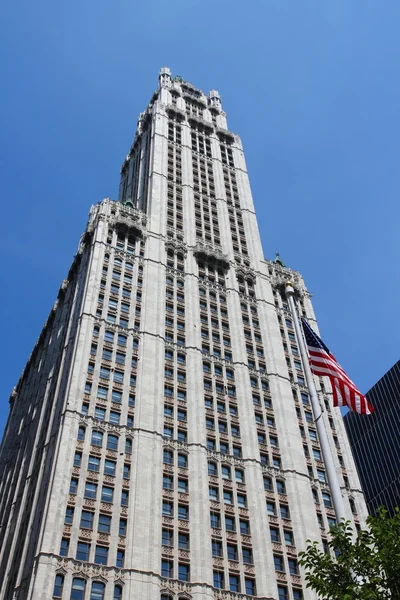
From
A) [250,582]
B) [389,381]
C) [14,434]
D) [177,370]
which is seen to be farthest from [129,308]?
[389,381]

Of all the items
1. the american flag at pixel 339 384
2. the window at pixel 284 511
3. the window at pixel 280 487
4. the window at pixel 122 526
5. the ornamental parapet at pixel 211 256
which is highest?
the ornamental parapet at pixel 211 256

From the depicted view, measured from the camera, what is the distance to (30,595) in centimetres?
4853

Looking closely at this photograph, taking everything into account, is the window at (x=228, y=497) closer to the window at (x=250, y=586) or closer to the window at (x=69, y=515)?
the window at (x=250, y=586)

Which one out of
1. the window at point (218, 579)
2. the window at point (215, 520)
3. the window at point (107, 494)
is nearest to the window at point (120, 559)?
the window at point (107, 494)

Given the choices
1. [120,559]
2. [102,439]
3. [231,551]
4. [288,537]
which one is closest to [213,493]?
[231,551]

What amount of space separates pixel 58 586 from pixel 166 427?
2088 cm

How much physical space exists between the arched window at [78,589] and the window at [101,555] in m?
2.24

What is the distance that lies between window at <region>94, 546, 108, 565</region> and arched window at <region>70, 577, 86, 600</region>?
2243 mm

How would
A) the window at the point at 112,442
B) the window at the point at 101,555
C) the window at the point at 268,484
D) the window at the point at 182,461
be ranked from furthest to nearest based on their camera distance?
the window at the point at 268,484
the window at the point at 182,461
the window at the point at 112,442
the window at the point at 101,555

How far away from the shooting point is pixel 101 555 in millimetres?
53719

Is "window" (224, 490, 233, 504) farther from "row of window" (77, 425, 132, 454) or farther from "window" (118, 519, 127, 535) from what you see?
"window" (118, 519, 127, 535)

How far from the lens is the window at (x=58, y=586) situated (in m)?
49.5

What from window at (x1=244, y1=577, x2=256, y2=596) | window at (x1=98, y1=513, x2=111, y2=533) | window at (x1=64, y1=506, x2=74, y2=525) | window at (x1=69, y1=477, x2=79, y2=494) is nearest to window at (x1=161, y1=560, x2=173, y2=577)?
window at (x1=98, y1=513, x2=111, y2=533)

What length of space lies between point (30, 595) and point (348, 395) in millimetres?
28268
